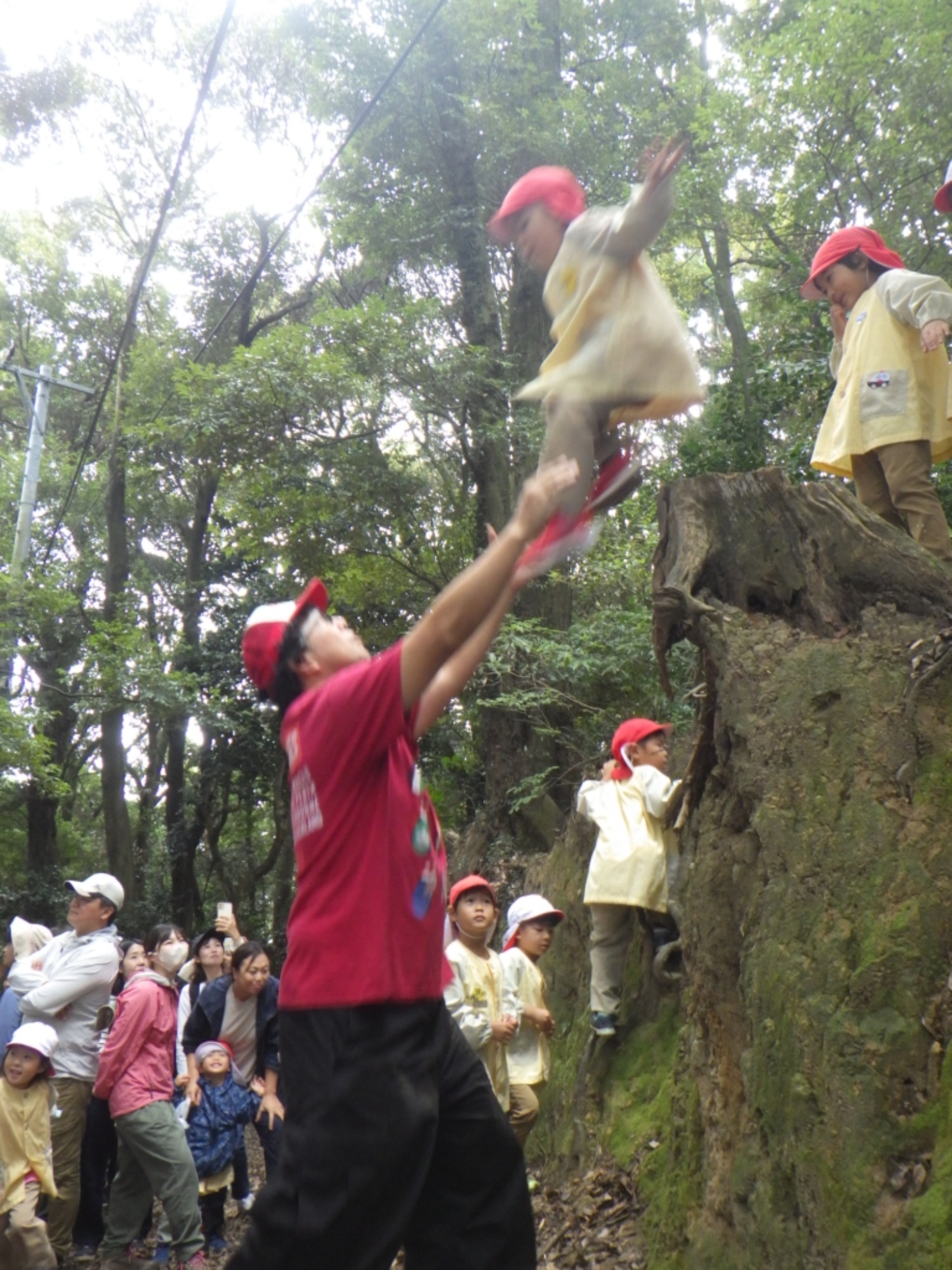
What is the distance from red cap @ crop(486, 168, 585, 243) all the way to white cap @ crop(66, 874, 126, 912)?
4.75 meters

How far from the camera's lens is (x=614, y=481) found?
352cm

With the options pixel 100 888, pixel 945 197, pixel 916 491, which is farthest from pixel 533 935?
pixel 945 197

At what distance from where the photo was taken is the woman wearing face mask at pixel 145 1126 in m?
6.00

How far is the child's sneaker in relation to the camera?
2.86 m

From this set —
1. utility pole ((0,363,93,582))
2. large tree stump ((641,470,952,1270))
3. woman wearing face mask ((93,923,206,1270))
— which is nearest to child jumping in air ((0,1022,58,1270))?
woman wearing face mask ((93,923,206,1270))

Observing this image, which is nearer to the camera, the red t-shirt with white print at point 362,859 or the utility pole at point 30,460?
the red t-shirt with white print at point 362,859

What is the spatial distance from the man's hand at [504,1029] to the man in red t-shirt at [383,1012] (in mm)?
2984

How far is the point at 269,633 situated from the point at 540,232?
191cm

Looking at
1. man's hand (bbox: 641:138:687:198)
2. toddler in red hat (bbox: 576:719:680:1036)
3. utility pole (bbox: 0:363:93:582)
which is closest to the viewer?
man's hand (bbox: 641:138:687:198)

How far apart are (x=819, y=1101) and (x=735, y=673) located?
215 centimetres

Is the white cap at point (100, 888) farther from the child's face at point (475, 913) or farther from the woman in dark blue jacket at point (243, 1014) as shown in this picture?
the child's face at point (475, 913)

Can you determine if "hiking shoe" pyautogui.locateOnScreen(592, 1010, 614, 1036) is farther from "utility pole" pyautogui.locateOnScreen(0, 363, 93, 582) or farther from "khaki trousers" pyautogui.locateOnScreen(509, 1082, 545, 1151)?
"utility pole" pyautogui.locateOnScreen(0, 363, 93, 582)

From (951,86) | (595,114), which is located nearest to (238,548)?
(595,114)

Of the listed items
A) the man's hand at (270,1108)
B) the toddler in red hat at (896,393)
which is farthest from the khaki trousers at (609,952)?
the toddler in red hat at (896,393)
